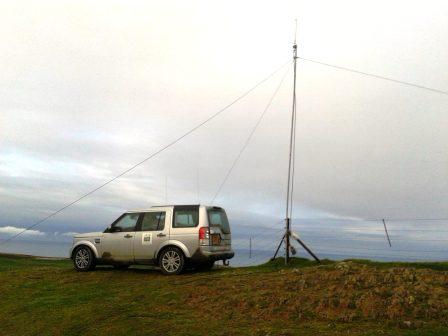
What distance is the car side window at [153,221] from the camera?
1419cm

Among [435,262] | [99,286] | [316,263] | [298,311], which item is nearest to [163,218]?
[99,286]

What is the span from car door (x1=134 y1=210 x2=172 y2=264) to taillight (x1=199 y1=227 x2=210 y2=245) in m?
1.01

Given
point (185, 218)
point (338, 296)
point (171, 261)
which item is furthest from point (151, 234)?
point (338, 296)

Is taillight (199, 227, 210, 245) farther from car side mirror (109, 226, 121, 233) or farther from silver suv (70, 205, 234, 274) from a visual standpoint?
car side mirror (109, 226, 121, 233)

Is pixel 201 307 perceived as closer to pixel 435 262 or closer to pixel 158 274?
pixel 158 274

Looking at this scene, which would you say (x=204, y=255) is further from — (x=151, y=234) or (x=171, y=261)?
(x=151, y=234)

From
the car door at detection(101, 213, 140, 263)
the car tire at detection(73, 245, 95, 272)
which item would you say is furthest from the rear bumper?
the car tire at detection(73, 245, 95, 272)

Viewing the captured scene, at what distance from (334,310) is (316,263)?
5711mm

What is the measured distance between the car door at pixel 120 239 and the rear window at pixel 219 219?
2280 mm

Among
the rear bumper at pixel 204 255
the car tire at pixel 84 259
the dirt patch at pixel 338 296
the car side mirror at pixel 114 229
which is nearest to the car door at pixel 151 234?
Result: the car side mirror at pixel 114 229

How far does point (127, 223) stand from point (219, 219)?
2802 mm

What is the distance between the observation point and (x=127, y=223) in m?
14.8

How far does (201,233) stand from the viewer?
1357cm

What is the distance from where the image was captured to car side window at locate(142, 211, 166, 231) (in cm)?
1419
